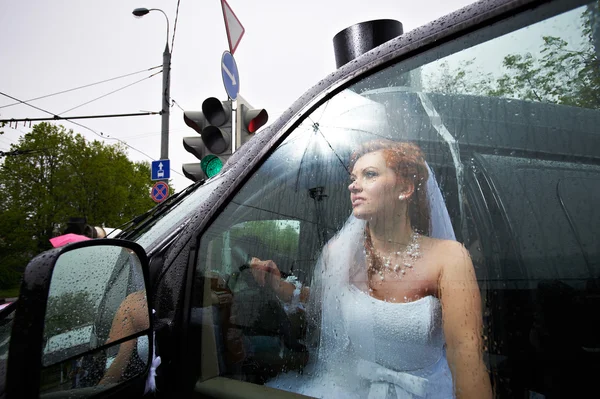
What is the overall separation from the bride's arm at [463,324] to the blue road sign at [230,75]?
4.44 metres

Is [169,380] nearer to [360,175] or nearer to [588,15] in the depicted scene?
[360,175]

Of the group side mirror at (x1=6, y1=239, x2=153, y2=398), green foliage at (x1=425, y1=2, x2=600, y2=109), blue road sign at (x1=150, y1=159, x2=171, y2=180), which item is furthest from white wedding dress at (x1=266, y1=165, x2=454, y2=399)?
blue road sign at (x1=150, y1=159, x2=171, y2=180)

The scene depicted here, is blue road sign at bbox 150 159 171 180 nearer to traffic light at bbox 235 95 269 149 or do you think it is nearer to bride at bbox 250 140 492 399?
traffic light at bbox 235 95 269 149

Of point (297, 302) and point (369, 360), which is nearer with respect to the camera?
point (369, 360)

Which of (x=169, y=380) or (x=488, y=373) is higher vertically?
(x=488, y=373)

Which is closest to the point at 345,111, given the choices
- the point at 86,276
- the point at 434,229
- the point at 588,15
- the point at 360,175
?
the point at 360,175

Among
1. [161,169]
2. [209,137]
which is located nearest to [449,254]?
A: [209,137]

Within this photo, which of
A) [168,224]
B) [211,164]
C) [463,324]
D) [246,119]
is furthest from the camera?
[246,119]

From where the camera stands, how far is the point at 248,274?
1129mm

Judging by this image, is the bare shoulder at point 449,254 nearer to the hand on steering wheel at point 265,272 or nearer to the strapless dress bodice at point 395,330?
the strapless dress bodice at point 395,330

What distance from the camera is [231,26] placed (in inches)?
209

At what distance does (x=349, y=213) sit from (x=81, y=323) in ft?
2.42

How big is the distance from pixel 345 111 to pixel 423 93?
223 millimetres

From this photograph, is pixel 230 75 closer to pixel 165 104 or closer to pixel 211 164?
pixel 211 164
